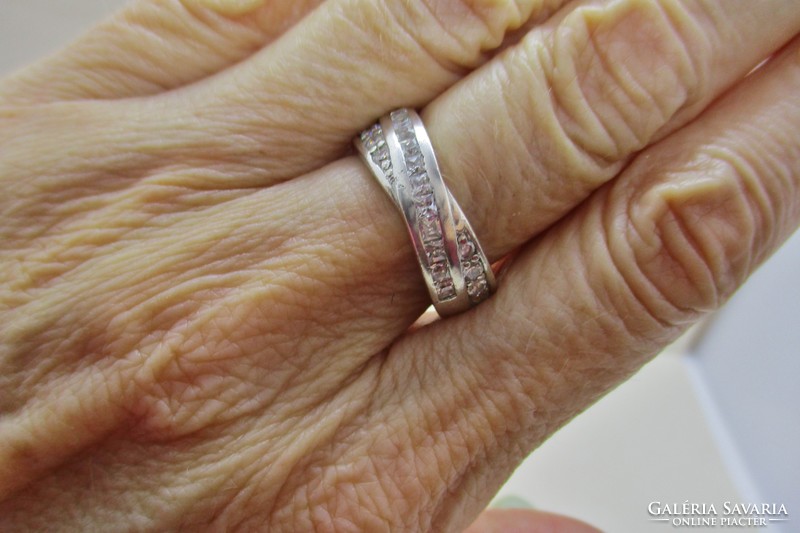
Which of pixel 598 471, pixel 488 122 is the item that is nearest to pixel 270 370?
pixel 488 122

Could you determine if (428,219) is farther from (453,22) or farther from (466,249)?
(453,22)

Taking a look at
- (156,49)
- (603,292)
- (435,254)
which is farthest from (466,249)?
(156,49)

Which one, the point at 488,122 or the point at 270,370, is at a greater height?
the point at 488,122

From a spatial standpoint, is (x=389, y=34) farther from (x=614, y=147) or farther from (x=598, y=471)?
(x=598, y=471)

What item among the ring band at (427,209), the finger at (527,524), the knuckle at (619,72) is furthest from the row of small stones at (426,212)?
the finger at (527,524)

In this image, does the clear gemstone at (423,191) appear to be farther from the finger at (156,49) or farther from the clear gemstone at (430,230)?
the finger at (156,49)

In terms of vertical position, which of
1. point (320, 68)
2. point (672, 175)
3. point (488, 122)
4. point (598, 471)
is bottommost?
point (598, 471)
